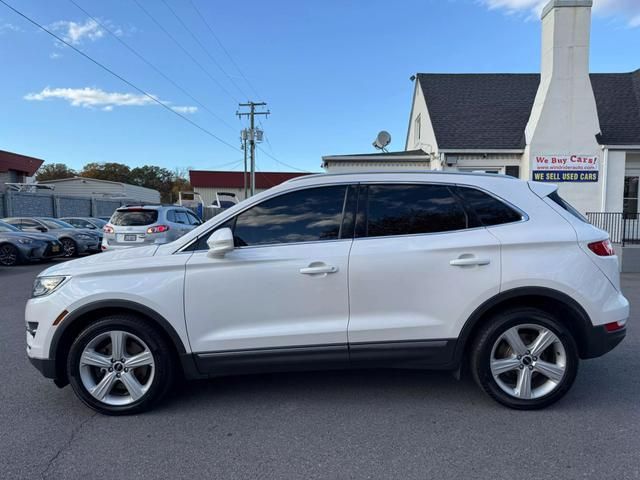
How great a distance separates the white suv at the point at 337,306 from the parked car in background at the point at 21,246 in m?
10.7

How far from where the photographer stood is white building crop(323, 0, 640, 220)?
12711 mm

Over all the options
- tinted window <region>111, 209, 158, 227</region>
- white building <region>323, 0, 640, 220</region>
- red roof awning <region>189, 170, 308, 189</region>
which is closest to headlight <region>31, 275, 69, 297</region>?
tinted window <region>111, 209, 158, 227</region>

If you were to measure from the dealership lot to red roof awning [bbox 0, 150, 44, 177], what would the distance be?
37.4 meters

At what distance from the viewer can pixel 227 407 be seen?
3484 millimetres

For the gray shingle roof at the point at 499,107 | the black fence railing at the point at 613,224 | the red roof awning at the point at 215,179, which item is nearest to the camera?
the black fence railing at the point at 613,224

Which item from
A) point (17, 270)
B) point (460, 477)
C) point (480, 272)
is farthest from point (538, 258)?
point (17, 270)

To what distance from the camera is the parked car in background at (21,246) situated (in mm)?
12094

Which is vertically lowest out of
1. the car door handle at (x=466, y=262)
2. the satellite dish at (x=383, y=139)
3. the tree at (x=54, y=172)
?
the car door handle at (x=466, y=262)

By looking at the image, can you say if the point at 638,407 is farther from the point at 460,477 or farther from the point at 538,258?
the point at 460,477

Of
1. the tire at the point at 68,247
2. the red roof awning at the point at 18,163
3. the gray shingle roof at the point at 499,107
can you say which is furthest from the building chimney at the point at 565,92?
the red roof awning at the point at 18,163

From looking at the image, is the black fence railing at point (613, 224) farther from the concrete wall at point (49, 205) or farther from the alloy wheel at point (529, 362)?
the concrete wall at point (49, 205)

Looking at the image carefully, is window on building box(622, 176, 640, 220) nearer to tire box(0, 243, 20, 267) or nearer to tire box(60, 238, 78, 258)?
tire box(60, 238, 78, 258)

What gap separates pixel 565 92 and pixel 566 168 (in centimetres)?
222

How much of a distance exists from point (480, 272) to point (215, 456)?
2.27 metres
